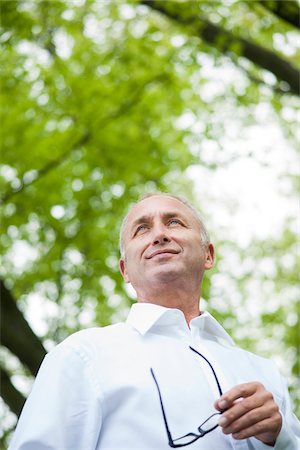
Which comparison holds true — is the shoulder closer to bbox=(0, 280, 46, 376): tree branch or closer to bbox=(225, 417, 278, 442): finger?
bbox=(225, 417, 278, 442): finger

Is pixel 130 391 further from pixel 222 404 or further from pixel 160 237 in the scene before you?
pixel 160 237

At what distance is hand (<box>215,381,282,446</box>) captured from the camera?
1.92 metres

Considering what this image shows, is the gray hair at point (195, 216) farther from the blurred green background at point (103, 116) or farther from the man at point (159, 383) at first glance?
the blurred green background at point (103, 116)

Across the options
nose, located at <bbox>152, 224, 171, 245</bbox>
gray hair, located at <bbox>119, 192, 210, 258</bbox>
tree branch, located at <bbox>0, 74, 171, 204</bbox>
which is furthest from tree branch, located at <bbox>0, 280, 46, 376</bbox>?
nose, located at <bbox>152, 224, 171, 245</bbox>

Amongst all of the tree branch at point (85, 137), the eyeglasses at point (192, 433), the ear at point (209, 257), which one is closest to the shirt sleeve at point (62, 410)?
the eyeglasses at point (192, 433)

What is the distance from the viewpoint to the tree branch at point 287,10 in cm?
548

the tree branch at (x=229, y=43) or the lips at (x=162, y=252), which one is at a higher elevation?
the lips at (x=162, y=252)

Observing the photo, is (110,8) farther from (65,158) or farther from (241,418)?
(241,418)

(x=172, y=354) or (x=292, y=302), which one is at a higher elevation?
(x=172, y=354)

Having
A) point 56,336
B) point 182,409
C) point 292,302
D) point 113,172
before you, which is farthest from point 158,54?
point 182,409

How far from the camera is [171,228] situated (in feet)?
8.54

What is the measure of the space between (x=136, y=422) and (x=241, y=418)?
291 millimetres

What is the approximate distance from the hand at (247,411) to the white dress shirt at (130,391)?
11 cm

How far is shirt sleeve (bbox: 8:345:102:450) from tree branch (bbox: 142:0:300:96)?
4.57 m
